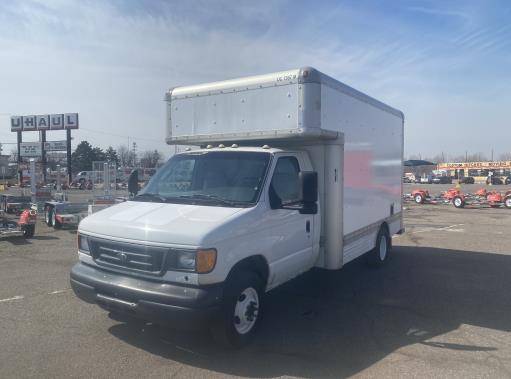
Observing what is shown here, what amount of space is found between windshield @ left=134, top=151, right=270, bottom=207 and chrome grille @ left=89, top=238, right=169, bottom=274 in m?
0.85

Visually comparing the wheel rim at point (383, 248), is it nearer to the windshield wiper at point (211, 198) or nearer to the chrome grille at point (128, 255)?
the windshield wiper at point (211, 198)

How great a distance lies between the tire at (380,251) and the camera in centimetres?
849

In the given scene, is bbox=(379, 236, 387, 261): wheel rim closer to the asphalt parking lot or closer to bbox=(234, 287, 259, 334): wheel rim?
the asphalt parking lot

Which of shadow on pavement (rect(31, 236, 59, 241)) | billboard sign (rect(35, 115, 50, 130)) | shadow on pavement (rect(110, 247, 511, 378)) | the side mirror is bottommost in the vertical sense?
shadow on pavement (rect(110, 247, 511, 378))

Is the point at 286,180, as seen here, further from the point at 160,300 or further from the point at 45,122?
the point at 45,122

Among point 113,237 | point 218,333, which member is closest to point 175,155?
point 113,237

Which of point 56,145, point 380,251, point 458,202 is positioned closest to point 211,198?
point 380,251

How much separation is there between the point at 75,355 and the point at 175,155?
2.85 meters

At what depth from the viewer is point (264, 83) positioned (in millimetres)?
5895

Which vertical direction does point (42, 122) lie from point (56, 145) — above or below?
above

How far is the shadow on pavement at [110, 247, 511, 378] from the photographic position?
453cm

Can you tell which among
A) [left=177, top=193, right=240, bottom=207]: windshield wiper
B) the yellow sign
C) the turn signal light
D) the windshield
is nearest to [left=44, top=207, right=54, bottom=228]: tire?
the windshield

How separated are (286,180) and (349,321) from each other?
2.02m

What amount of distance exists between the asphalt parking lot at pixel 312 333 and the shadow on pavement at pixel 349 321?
0.6 inches
